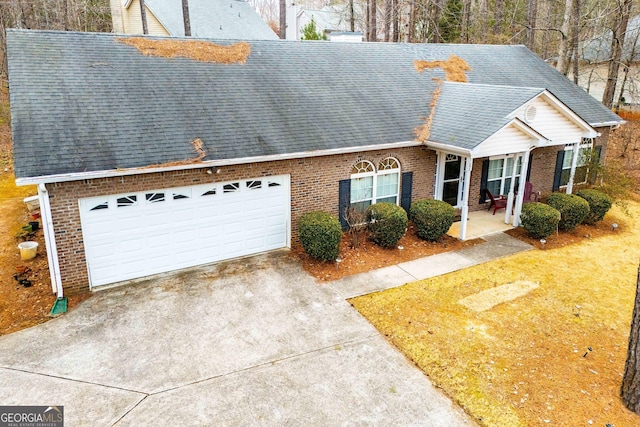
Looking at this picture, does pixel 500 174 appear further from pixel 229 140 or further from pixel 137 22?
pixel 137 22

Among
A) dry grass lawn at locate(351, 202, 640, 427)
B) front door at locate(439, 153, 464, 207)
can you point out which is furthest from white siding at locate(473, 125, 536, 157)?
dry grass lawn at locate(351, 202, 640, 427)

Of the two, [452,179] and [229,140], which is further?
[452,179]

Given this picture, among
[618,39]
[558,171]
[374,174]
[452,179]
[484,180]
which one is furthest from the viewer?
[618,39]

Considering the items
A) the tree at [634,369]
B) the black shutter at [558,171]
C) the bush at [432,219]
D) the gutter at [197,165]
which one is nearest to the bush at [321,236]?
the gutter at [197,165]

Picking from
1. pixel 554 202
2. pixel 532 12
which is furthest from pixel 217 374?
pixel 532 12

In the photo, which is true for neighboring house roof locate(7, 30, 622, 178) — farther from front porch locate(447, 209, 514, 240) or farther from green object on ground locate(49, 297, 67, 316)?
front porch locate(447, 209, 514, 240)

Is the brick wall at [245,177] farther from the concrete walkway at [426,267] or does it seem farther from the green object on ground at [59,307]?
the concrete walkway at [426,267]

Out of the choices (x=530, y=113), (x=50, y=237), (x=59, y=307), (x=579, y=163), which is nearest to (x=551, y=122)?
(x=530, y=113)

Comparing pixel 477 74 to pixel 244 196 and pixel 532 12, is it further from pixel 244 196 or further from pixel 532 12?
pixel 532 12
